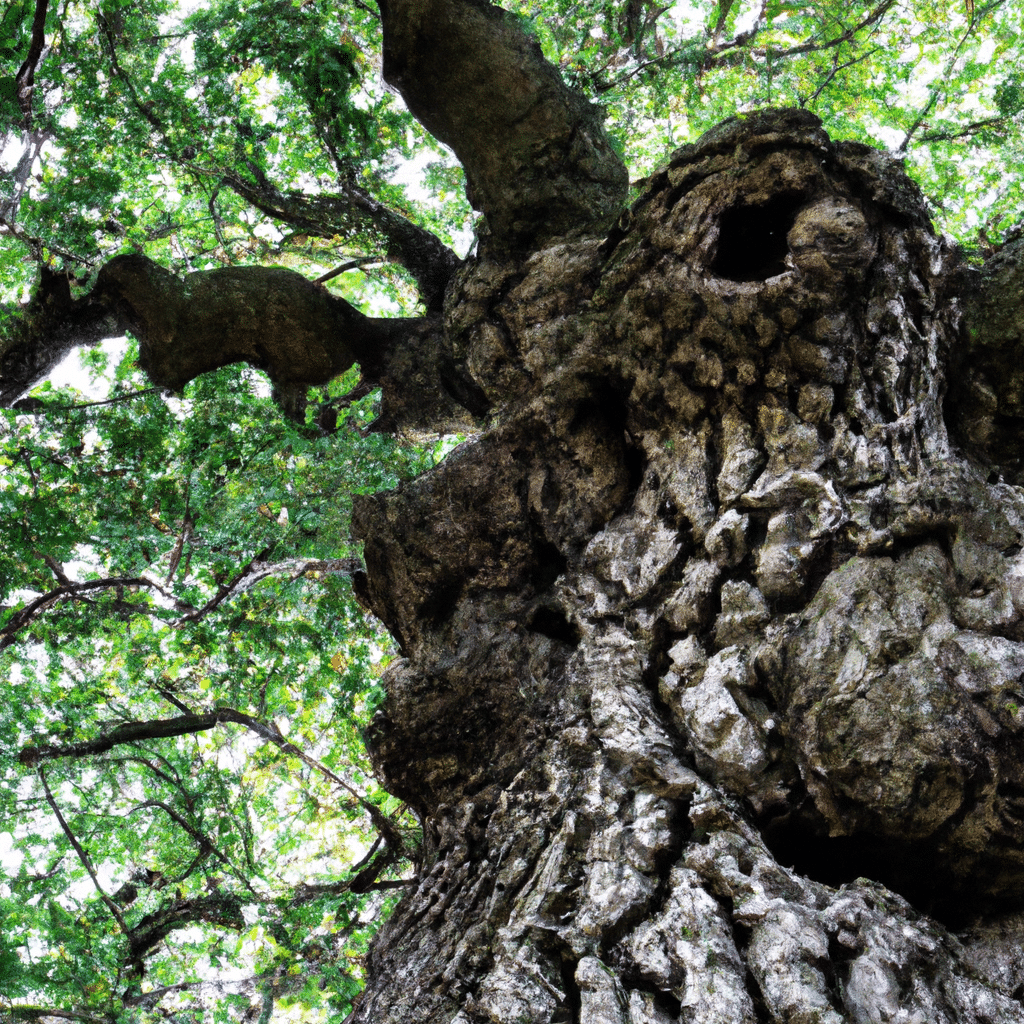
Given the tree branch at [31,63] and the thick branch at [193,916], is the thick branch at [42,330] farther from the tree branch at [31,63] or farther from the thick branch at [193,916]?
the thick branch at [193,916]

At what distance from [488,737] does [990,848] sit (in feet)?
7.83

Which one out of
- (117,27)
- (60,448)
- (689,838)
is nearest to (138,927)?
(60,448)

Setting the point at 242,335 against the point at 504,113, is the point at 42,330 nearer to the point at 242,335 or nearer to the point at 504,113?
the point at 242,335

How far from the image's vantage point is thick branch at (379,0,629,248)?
6777mm

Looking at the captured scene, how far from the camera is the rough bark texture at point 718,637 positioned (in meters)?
2.93

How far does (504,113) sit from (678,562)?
4.49 meters

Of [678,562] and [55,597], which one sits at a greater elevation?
[55,597]

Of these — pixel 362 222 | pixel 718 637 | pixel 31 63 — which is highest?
pixel 362 222

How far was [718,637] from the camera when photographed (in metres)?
3.94

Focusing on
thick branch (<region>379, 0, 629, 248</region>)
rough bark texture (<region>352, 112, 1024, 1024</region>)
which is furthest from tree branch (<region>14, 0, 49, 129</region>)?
rough bark texture (<region>352, 112, 1024, 1024</region>)

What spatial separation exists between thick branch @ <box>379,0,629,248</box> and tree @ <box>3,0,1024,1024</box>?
0.09 ft

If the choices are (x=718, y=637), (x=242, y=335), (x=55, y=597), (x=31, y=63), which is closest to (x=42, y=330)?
(x=242, y=335)

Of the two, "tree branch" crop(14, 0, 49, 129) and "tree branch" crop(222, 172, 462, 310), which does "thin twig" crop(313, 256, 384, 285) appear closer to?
"tree branch" crop(222, 172, 462, 310)

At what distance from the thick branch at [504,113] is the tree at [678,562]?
0.09 ft
